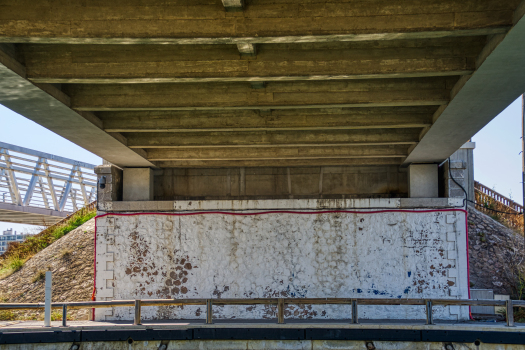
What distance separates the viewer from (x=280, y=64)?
7.91 meters

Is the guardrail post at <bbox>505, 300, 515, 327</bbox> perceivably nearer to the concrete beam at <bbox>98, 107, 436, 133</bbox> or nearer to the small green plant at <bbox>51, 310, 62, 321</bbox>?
the concrete beam at <bbox>98, 107, 436, 133</bbox>

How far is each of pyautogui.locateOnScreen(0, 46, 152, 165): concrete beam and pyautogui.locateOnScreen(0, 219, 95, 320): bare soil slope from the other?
602 cm

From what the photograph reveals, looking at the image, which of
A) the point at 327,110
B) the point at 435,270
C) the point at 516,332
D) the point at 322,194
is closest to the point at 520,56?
the point at 327,110

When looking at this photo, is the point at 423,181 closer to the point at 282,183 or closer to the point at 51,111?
the point at 282,183

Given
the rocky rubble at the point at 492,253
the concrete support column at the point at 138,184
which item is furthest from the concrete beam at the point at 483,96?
the concrete support column at the point at 138,184

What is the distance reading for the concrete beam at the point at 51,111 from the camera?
7719mm

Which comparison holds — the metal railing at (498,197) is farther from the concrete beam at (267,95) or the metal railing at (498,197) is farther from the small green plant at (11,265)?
the small green plant at (11,265)

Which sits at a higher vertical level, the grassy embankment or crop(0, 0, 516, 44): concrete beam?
crop(0, 0, 516, 44): concrete beam

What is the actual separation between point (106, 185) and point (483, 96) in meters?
10.6

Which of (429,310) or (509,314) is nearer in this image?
(509,314)

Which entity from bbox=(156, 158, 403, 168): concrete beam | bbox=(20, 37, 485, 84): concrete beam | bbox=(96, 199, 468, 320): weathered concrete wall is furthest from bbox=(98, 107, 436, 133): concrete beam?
bbox=(156, 158, 403, 168): concrete beam

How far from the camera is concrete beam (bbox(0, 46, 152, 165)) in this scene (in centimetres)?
772

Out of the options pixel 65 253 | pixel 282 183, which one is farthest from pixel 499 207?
pixel 65 253

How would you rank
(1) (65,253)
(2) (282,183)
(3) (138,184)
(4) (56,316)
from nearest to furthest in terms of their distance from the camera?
(4) (56,316), (3) (138,184), (2) (282,183), (1) (65,253)
